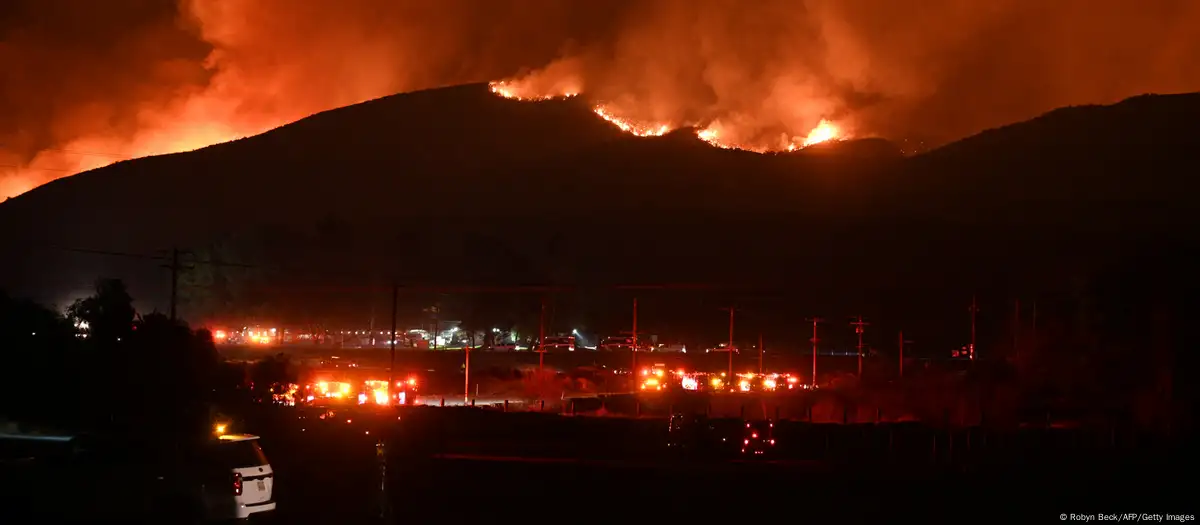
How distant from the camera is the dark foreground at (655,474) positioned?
21125 mm

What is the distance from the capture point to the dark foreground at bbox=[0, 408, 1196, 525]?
21125mm

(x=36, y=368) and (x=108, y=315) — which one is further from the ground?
(x=108, y=315)

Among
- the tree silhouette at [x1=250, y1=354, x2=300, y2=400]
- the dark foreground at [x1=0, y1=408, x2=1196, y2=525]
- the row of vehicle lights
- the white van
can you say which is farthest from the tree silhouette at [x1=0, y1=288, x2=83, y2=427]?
the row of vehicle lights

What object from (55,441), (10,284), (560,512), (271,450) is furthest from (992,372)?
(10,284)

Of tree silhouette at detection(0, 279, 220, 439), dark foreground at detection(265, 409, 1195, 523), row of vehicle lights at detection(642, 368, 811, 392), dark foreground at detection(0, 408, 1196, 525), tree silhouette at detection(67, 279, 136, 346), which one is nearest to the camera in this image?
dark foreground at detection(0, 408, 1196, 525)

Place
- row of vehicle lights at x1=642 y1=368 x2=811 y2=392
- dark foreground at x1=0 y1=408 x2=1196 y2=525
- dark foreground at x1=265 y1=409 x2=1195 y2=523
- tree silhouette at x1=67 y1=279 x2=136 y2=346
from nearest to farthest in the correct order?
dark foreground at x1=0 y1=408 x2=1196 y2=525 < dark foreground at x1=265 y1=409 x2=1195 y2=523 < tree silhouette at x1=67 y1=279 x2=136 y2=346 < row of vehicle lights at x1=642 y1=368 x2=811 y2=392

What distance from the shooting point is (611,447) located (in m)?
41.5

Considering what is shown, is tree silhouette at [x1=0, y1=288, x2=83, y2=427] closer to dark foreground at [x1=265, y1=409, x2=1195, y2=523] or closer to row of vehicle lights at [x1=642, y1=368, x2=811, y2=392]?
dark foreground at [x1=265, y1=409, x2=1195, y2=523]

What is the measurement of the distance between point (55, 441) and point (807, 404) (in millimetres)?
48768

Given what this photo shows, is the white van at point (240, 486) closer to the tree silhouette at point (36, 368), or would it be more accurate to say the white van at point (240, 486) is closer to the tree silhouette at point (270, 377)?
the tree silhouette at point (36, 368)

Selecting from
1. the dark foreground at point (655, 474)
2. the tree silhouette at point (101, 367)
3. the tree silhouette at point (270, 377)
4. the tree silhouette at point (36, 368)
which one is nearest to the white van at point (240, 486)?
the dark foreground at point (655, 474)

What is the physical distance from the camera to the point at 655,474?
30453mm

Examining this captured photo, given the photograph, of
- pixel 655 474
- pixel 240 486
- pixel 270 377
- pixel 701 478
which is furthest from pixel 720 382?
pixel 240 486

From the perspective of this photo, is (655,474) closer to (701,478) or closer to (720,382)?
(701,478)
